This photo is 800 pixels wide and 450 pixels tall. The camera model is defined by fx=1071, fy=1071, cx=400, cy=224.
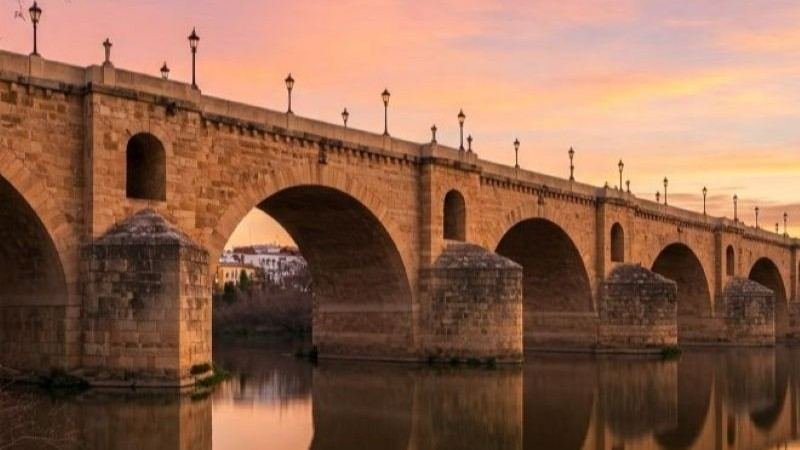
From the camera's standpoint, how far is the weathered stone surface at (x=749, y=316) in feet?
189

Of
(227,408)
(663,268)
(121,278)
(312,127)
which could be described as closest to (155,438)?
(227,408)

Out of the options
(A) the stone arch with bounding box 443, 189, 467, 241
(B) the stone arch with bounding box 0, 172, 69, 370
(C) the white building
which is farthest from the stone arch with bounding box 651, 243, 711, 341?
(C) the white building

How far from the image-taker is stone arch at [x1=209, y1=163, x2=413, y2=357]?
108 feet

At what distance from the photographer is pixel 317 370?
32219mm

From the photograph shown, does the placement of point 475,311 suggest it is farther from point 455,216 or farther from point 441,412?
point 441,412

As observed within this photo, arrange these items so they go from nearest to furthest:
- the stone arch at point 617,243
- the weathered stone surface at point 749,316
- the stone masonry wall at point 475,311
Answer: the stone masonry wall at point 475,311 → the stone arch at point 617,243 → the weathered stone surface at point 749,316

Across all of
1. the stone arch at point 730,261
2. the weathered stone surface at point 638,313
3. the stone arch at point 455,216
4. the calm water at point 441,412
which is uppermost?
the stone arch at point 455,216

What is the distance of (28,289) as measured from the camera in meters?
23.5

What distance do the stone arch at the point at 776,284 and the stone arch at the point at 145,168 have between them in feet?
177

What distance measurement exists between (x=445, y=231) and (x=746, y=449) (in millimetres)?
20081

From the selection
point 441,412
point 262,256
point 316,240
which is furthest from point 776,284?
point 262,256

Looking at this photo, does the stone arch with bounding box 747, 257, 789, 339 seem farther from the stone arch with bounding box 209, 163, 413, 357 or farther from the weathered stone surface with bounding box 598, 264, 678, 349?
the stone arch with bounding box 209, 163, 413, 357

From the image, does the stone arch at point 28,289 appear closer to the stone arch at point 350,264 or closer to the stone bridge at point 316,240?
the stone bridge at point 316,240

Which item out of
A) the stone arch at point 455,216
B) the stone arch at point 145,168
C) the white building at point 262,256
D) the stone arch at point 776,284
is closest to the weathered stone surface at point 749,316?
the stone arch at point 776,284
